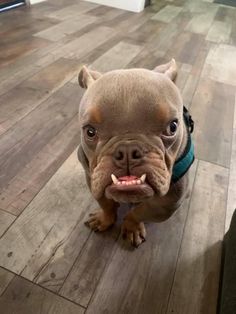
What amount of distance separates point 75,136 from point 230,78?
1566 millimetres

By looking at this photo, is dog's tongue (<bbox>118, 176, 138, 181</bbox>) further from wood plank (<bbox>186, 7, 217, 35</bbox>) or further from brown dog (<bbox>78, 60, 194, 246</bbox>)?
wood plank (<bbox>186, 7, 217, 35</bbox>)

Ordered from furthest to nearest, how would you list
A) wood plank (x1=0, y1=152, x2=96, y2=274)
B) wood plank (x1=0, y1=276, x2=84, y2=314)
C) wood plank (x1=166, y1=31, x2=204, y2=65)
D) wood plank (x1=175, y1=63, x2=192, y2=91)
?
wood plank (x1=166, y1=31, x2=204, y2=65), wood plank (x1=175, y1=63, x2=192, y2=91), wood plank (x1=0, y1=152, x2=96, y2=274), wood plank (x1=0, y1=276, x2=84, y2=314)

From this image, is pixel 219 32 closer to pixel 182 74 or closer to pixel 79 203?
pixel 182 74

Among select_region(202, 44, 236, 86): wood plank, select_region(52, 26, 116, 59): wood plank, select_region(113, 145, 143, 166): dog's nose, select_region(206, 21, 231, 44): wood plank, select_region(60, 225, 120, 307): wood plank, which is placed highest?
select_region(113, 145, 143, 166): dog's nose

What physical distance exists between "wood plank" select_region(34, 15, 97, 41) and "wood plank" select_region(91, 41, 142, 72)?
0.58 m

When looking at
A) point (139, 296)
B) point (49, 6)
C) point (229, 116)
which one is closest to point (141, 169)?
point (139, 296)

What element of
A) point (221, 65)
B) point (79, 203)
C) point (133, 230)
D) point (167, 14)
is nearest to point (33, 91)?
point (79, 203)

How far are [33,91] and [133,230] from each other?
134cm

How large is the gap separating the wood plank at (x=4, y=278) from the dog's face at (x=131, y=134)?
0.51 m

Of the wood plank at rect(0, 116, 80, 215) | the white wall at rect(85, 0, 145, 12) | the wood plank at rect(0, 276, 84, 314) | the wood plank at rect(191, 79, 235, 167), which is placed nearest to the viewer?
the wood plank at rect(0, 276, 84, 314)

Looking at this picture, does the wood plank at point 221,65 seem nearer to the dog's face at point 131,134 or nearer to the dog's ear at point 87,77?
the dog's ear at point 87,77

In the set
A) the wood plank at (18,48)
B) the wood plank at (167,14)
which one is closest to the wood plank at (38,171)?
the wood plank at (18,48)

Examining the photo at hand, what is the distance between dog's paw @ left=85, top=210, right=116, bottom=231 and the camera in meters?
1.28

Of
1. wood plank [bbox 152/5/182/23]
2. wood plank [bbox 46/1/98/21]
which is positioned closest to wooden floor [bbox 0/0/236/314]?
wood plank [bbox 46/1/98/21]
